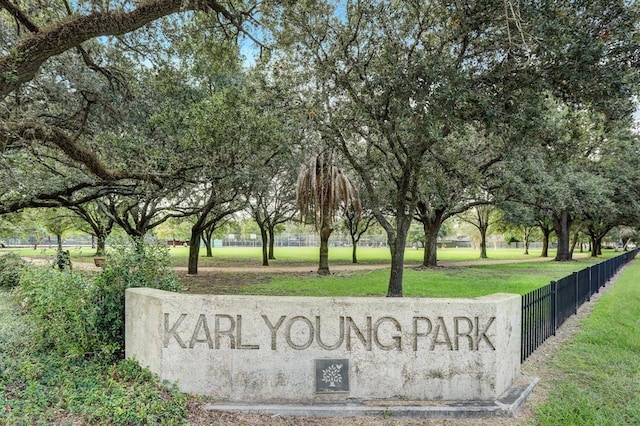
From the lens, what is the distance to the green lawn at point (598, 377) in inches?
169

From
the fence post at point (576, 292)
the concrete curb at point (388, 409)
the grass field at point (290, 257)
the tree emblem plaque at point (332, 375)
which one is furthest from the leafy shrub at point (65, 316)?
the fence post at point (576, 292)

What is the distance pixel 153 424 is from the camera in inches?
150

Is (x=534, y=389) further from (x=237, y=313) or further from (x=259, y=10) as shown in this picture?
(x=259, y=10)

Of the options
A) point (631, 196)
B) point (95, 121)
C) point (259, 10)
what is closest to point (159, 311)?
point (259, 10)

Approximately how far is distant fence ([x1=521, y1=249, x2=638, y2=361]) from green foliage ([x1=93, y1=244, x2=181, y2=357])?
203 inches

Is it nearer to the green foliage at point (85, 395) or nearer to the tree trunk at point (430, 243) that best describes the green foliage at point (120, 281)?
the green foliage at point (85, 395)

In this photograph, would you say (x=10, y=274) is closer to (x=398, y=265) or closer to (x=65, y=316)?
(x=65, y=316)

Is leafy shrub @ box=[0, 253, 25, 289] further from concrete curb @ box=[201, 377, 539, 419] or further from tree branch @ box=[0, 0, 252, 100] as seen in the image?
concrete curb @ box=[201, 377, 539, 419]

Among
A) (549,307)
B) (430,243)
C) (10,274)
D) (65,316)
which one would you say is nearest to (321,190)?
(549,307)

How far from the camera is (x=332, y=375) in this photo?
4.48 meters

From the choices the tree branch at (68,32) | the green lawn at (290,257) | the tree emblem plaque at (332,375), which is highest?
the tree branch at (68,32)

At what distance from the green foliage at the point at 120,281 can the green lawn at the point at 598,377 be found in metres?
4.99

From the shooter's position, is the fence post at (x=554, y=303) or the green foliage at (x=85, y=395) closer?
the green foliage at (x=85, y=395)

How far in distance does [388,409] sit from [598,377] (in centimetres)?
315
